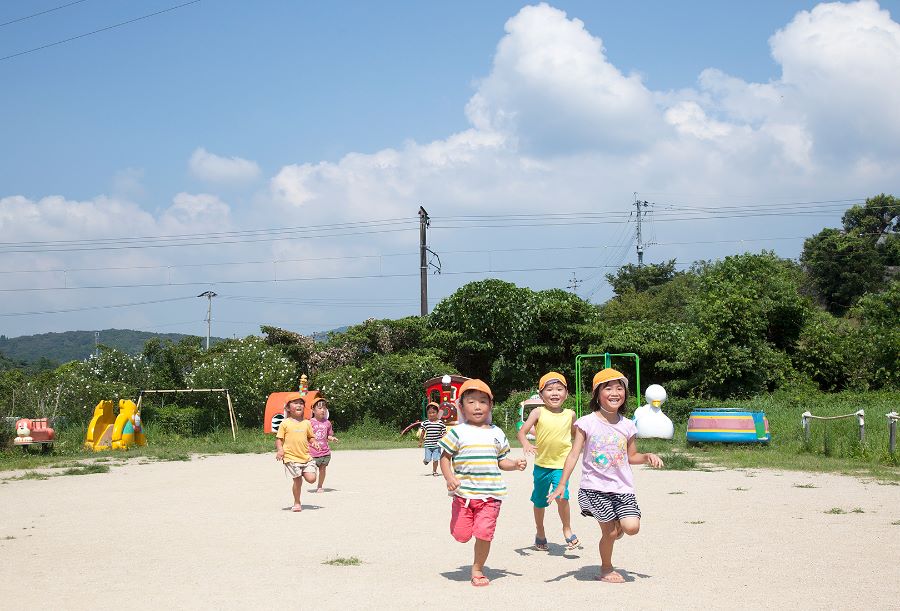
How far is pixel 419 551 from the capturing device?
798cm

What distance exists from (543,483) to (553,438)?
46cm

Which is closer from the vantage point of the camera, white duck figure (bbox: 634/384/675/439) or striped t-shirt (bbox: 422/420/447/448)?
striped t-shirt (bbox: 422/420/447/448)

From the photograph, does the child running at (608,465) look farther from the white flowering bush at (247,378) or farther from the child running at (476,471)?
the white flowering bush at (247,378)

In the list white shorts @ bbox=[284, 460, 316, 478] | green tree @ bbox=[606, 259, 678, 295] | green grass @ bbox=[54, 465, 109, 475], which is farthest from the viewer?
green tree @ bbox=[606, 259, 678, 295]

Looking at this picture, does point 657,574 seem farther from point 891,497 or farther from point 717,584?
point 891,497

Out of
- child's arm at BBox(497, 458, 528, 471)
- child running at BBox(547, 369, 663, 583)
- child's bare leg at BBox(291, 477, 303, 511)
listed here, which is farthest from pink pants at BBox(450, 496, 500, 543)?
child's bare leg at BBox(291, 477, 303, 511)

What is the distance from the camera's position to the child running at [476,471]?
6.53 metres

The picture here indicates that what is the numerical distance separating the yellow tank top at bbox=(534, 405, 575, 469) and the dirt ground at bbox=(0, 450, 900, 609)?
793 millimetres

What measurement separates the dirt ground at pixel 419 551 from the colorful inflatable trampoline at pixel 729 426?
625 cm

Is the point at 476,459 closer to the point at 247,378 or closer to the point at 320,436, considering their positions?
the point at 320,436

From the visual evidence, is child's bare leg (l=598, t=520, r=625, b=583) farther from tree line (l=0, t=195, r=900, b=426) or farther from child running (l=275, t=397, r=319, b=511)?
tree line (l=0, t=195, r=900, b=426)

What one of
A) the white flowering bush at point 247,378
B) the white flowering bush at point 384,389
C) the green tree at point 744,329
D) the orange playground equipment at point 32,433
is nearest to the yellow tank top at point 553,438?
the orange playground equipment at point 32,433

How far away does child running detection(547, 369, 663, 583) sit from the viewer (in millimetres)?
6434

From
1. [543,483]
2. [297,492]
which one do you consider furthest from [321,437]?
[543,483]
